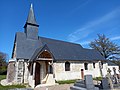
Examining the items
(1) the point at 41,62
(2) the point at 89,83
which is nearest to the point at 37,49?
(1) the point at 41,62

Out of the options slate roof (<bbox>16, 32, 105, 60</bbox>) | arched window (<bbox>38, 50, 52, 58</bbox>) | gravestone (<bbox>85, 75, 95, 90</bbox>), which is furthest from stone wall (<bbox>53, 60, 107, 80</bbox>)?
gravestone (<bbox>85, 75, 95, 90</bbox>)

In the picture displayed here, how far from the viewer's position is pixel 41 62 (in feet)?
49.5

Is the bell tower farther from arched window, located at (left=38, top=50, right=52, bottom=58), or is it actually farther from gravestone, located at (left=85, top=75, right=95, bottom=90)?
gravestone, located at (left=85, top=75, right=95, bottom=90)

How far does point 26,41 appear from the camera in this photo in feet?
54.6

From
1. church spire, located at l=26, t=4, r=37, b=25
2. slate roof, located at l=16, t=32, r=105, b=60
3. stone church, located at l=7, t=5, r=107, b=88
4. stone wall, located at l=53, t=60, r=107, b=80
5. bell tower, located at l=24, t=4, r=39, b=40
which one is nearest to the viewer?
stone church, located at l=7, t=5, r=107, b=88

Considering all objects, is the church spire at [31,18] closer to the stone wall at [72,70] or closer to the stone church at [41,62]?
the stone church at [41,62]

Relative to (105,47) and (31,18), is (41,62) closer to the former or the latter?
(31,18)

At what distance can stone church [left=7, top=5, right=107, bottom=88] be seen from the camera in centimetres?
1361

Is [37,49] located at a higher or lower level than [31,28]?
lower

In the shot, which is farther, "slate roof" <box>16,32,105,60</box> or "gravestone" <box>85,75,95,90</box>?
"slate roof" <box>16,32,105,60</box>

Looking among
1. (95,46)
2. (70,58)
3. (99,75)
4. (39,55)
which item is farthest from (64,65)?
(95,46)

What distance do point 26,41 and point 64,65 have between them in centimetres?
652

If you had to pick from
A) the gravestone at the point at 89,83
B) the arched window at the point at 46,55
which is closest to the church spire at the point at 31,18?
the arched window at the point at 46,55

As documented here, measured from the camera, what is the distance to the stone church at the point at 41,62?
Result: 536 inches
